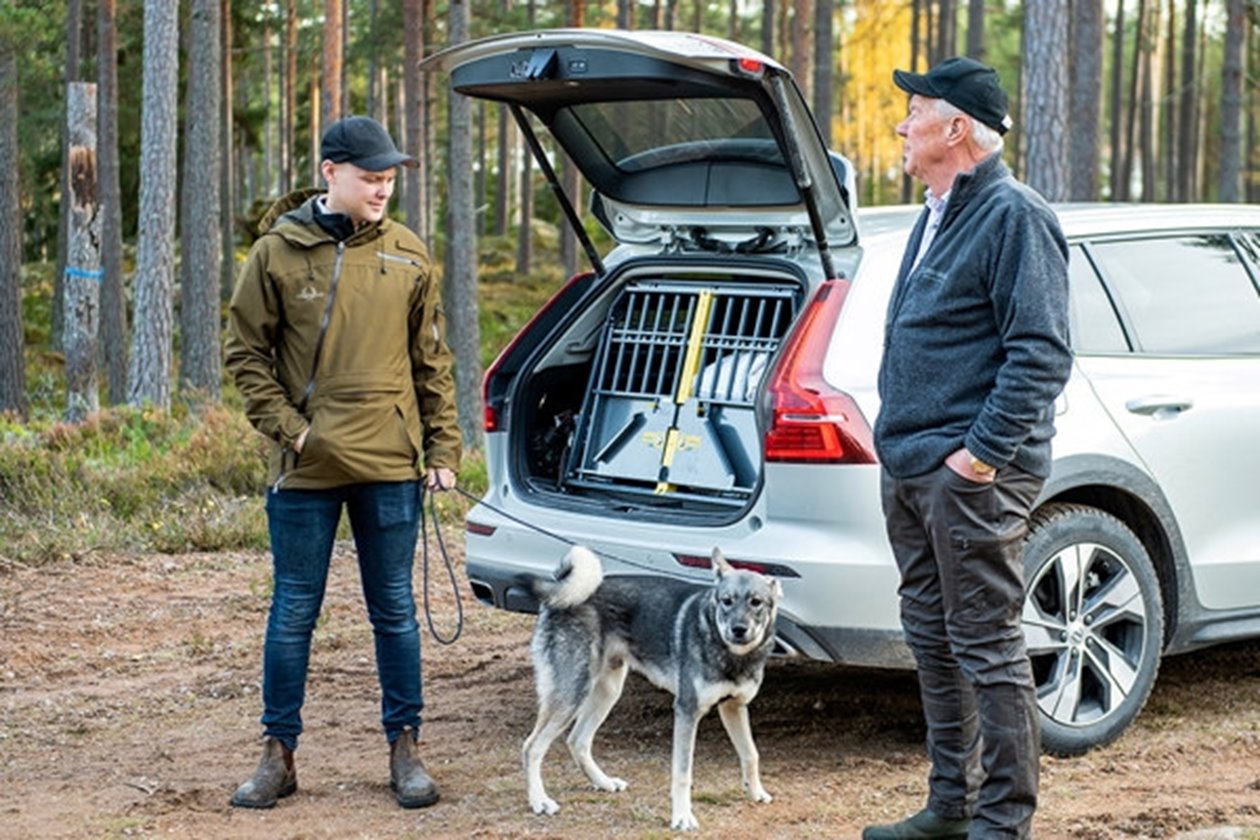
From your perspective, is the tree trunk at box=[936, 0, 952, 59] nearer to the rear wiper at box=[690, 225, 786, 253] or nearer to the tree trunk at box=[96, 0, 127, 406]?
the tree trunk at box=[96, 0, 127, 406]

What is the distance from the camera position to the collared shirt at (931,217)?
15.6ft

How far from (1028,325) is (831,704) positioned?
8.80 ft

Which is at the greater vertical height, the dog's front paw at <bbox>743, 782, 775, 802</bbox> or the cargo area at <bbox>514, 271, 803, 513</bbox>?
the cargo area at <bbox>514, 271, 803, 513</bbox>

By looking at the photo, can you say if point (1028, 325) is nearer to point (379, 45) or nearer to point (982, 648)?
point (982, 648)

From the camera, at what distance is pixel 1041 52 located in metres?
16.9

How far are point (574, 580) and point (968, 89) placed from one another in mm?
1959

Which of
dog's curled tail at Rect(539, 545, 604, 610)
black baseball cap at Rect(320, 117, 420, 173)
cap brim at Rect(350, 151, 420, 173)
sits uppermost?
black baseball cap at Rect(320, 117, 420, 173)

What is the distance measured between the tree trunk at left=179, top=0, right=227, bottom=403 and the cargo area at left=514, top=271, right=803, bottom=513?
15.7 meters

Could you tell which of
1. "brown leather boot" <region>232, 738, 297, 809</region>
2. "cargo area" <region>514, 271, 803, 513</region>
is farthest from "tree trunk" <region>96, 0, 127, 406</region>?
"brown leather boot" <region>232, 738, 297, 809</region>

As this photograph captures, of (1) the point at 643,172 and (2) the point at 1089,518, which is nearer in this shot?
(2) the point at 1089,518

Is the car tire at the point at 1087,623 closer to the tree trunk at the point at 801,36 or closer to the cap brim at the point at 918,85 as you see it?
the cap brim at the point at 918,85

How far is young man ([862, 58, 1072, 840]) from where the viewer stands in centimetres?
448

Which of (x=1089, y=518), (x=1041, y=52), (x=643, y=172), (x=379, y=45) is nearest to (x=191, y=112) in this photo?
(x=379, y=45)

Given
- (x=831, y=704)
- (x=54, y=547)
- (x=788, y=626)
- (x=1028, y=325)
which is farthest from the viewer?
(x=54, y=547)
